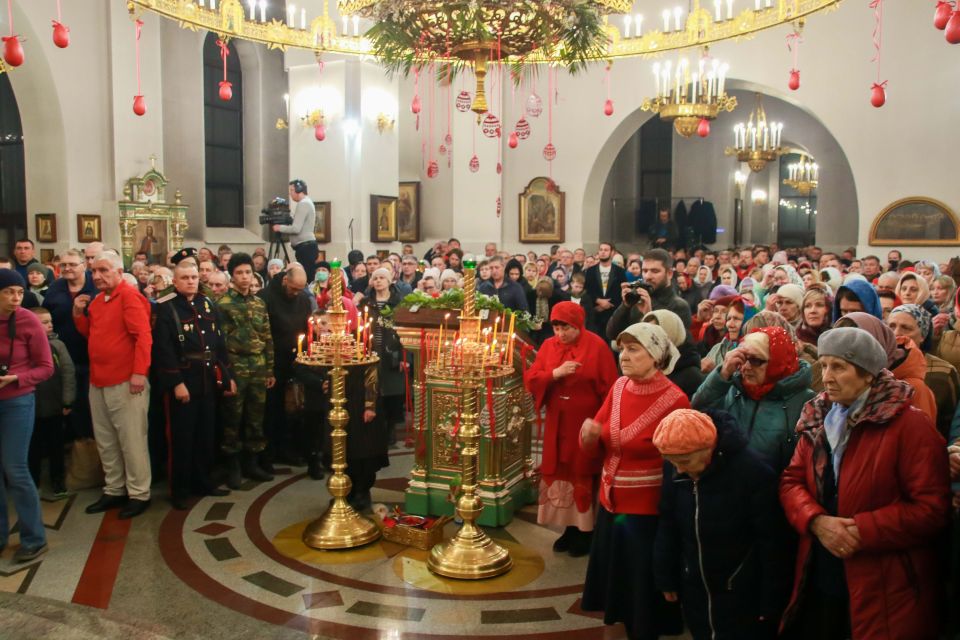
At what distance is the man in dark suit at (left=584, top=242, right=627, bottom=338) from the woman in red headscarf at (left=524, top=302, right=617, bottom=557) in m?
3.88

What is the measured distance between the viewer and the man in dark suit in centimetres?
896

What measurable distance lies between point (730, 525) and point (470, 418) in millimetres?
1815

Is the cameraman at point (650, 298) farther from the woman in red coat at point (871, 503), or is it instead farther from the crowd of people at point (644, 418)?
the woman in red coat at point (871, 503)

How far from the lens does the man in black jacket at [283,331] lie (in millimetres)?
6777

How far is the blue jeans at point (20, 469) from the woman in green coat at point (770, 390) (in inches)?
161

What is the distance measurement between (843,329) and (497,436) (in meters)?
2.93

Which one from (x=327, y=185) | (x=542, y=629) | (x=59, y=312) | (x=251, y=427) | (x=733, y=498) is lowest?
(x=542, y=629)

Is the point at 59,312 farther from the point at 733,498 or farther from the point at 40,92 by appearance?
the point at 40,92

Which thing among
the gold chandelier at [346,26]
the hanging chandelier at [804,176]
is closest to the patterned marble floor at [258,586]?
the gold chandelier at [346,26]

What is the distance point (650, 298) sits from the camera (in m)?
5.57

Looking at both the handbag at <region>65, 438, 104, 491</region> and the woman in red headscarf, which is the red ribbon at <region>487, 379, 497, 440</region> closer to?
the woman in red headscarf

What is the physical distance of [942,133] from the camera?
46.9 feet

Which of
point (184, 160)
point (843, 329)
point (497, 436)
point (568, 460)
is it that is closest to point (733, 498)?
point (843, 329)

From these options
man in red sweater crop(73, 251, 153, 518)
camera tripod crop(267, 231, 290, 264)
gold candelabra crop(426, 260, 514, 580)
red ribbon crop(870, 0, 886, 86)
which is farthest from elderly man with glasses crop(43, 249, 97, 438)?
red ribbon crop(870, 0, 886, 86)
